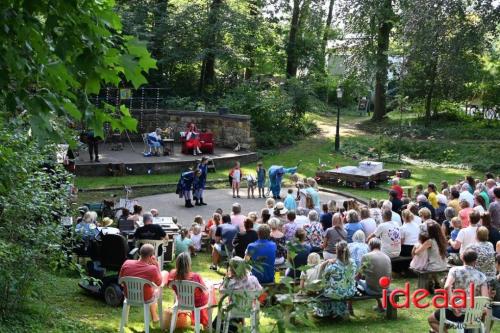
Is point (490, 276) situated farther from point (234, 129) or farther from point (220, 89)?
point (220, 89)

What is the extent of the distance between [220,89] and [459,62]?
11.4m

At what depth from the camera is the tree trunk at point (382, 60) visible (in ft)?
117

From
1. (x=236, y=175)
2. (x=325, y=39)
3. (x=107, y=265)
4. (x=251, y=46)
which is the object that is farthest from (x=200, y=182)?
(x=325, y=39)

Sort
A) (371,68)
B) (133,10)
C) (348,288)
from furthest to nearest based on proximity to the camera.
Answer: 1. (371,68)
2. (133,10)
3. (348,288)

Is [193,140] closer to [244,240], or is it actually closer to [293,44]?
[293,44]

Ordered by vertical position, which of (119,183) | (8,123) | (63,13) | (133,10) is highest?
(133,10)

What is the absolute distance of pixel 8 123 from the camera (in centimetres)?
918

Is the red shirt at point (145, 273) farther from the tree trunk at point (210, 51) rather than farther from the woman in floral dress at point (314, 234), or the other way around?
the tree trunk at point (210, 51)

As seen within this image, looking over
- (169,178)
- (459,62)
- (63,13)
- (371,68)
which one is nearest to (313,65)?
(371,68)

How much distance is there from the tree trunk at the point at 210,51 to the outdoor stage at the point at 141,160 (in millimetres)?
6266

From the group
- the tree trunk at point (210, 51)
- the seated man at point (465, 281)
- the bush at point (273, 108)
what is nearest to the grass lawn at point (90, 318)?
the seated man at point (465, 281)

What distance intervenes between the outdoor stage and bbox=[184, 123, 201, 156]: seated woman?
45cm

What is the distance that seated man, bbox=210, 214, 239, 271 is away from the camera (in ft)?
42.1

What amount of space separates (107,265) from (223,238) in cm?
258
